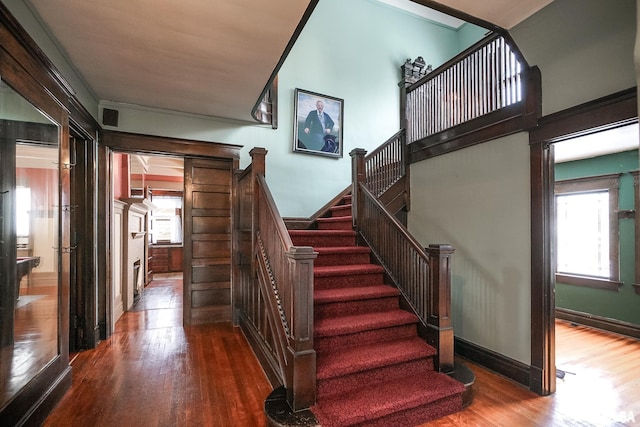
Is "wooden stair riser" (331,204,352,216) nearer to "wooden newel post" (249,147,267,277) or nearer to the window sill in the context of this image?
"wooden newel post" (249,147,267,277)

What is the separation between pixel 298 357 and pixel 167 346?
2014mm

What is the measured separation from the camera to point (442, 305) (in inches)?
99.3

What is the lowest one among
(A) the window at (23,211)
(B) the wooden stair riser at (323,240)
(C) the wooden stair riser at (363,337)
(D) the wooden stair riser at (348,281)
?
(C) the wooden stair riser at (363,337)

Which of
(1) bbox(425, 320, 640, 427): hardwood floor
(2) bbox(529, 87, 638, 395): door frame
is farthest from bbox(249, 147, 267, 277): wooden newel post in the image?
(2) bbox(529, 87, 638, 395): door frame

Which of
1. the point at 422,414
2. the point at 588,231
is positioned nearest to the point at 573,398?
the point at 422,414

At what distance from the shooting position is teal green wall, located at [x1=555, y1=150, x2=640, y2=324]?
13.0 feet

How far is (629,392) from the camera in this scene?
2.54 metres

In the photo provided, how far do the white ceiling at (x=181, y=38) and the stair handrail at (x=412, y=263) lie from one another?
5.43ft

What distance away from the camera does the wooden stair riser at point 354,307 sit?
106 inches

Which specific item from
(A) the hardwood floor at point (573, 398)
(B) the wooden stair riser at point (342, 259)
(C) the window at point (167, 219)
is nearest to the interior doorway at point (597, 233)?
(A) the hardwood floor at point (573, 398)

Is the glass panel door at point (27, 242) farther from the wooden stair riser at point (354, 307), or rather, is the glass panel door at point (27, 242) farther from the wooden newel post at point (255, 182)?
the wooden stair riser at point (354, 307)

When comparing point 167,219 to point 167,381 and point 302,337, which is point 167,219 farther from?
point 302,337

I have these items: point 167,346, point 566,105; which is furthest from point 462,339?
point 167,346

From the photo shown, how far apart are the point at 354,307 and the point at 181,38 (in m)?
2.58
